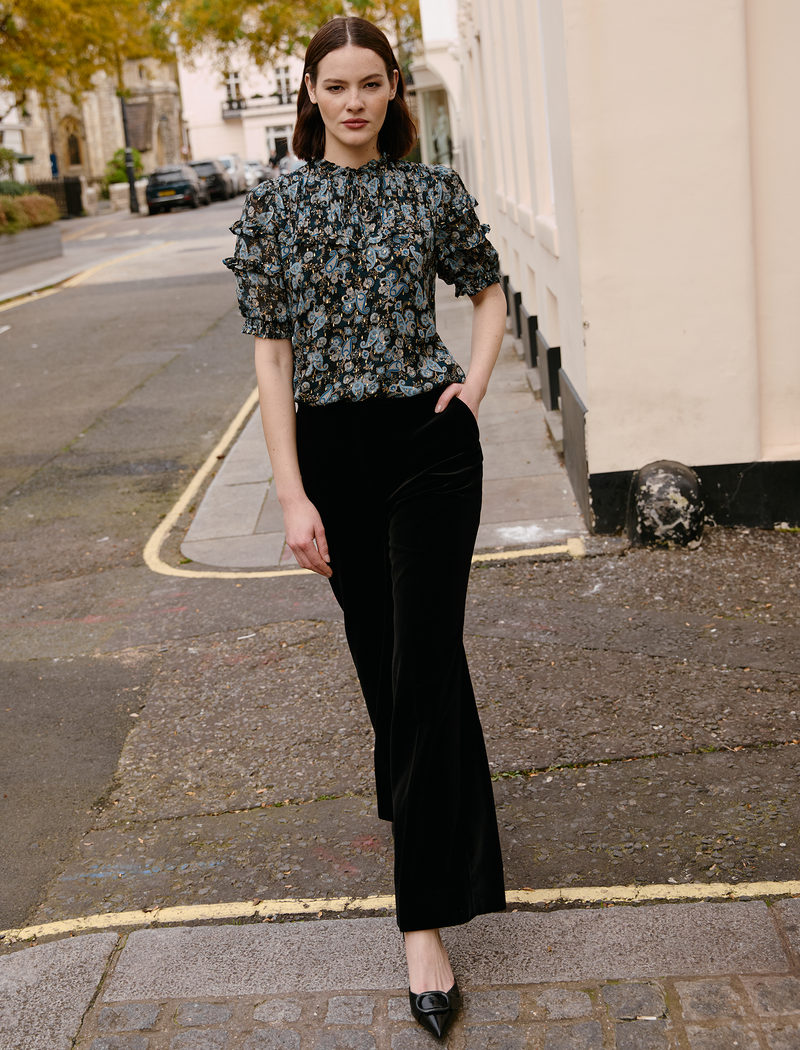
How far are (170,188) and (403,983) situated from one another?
1690 inches

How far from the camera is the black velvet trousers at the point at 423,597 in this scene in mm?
2607

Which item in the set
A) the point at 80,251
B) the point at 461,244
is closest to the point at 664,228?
the point at 461,244

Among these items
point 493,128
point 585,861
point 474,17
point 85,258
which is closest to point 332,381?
point 585,861

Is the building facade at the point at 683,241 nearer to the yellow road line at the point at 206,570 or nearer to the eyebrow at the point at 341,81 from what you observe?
the yellow road line at the point at 206,570

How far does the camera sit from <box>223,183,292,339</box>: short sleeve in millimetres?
2578

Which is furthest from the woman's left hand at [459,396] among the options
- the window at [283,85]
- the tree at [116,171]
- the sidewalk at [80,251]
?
the window at [283,85]

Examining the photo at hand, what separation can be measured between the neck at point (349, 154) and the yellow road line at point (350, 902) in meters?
1.92

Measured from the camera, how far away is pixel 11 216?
2547 cm

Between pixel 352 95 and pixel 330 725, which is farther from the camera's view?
pixel 330 725

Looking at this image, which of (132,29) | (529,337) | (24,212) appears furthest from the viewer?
(132,29)

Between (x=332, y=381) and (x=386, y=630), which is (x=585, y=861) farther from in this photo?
(x=332, y=381)

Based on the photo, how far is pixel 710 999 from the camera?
2541mm

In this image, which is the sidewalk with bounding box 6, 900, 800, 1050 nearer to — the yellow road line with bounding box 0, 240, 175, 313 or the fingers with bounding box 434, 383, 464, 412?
the fingers with bounding box 434, 383, 464, 412

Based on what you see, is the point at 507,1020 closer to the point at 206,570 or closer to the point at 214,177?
the point at 206,570
